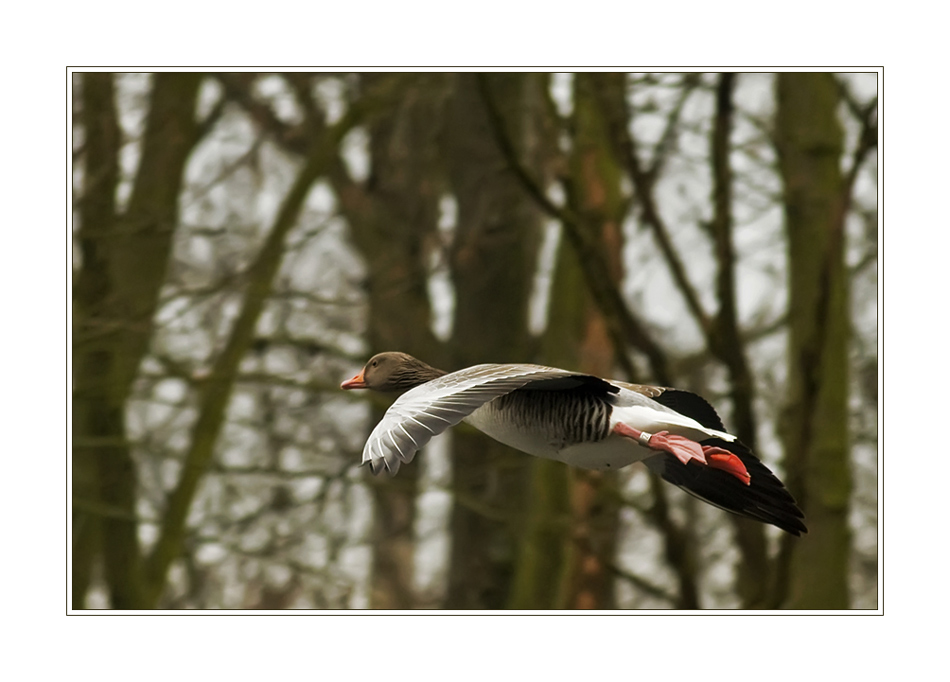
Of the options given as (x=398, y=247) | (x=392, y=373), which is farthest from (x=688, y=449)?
(x=398, y=247)

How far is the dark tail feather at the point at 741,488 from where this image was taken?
8.05 feet

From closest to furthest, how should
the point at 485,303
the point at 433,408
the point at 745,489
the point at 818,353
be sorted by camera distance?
the point at 433,408 < the point at 745,489 < the point at 818,353 < the point at 485,303

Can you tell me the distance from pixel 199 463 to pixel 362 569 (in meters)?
1.06

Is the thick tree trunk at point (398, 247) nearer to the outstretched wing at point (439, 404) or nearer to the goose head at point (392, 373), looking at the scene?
the goose head at point (392, 373)

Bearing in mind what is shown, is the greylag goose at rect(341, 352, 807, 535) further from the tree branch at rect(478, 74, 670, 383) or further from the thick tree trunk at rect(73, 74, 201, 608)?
the thick tree trunk at rect(73, 74, 201, 608)

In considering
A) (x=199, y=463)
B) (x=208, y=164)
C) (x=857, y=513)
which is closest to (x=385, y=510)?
(x=199, y=463)

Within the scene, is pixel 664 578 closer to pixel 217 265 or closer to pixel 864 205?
pixel 864 205

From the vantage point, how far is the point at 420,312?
180 inches

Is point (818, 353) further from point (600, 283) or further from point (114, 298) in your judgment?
point (114, 298)

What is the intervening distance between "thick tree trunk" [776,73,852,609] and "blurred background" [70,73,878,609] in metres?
0.02

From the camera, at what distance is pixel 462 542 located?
15.1 ft

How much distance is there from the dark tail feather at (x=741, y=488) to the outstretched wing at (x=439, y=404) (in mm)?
524

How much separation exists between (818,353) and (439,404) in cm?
296

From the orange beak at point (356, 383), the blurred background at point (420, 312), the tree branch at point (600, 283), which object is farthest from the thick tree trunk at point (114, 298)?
the orange beak at point (356, 383)
